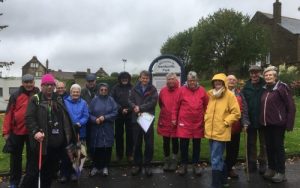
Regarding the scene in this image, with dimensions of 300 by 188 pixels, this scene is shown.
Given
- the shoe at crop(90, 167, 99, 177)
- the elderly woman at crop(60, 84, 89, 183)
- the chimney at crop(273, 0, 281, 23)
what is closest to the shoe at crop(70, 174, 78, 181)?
the elderly woman at crop(60, 84, 89, 183)

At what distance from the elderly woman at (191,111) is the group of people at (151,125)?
20mm

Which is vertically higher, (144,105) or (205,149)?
(144,105)

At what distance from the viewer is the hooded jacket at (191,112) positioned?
8.64 meters

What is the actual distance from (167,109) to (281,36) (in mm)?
51316

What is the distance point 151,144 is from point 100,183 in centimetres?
136

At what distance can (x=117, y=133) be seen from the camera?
32.6ft

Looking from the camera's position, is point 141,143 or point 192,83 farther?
point 141,143

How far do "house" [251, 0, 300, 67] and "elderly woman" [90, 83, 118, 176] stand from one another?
47741mm

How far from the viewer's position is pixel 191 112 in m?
8.64

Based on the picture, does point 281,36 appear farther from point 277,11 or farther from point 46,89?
point 46,89

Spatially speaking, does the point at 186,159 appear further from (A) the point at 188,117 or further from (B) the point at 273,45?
(B) the point at 273,45

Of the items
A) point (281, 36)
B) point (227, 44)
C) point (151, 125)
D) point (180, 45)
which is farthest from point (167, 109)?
point (180, 45)

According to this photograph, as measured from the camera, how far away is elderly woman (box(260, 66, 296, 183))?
8.10m

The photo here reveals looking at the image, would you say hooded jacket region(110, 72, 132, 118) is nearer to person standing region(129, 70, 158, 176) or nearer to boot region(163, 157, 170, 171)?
person standing region(129, 70, 158, 176)
